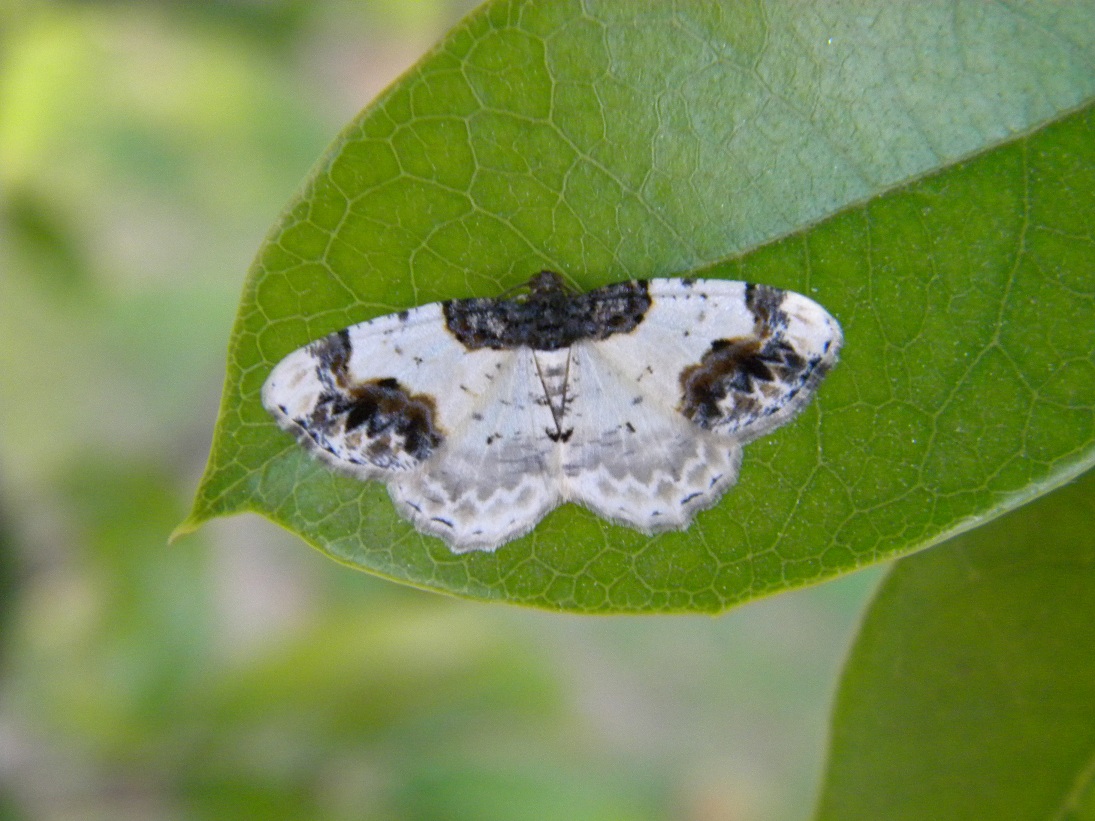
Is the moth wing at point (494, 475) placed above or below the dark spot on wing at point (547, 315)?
below

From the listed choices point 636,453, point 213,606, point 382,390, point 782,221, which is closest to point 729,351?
point 636,453

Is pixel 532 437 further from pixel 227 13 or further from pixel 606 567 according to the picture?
pixel 227 13

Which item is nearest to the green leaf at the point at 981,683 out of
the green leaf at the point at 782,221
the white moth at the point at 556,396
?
the green leaf at the point at 782,221

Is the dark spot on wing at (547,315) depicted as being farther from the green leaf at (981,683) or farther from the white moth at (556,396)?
the green leaf at (981,683)

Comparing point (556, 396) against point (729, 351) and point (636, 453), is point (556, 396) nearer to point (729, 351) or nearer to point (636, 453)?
point (636, 453)

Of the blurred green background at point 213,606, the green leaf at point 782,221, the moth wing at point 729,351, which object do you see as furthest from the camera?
the blurred green background at point 213,606

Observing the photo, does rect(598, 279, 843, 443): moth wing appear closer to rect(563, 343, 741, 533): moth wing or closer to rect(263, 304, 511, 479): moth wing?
rect(563, 343, 741, 533): moth wing

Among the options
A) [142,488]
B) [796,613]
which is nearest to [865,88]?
[142,488]

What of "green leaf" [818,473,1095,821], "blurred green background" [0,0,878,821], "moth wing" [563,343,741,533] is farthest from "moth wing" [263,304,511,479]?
"blurred green background" [0,0,878,821]
